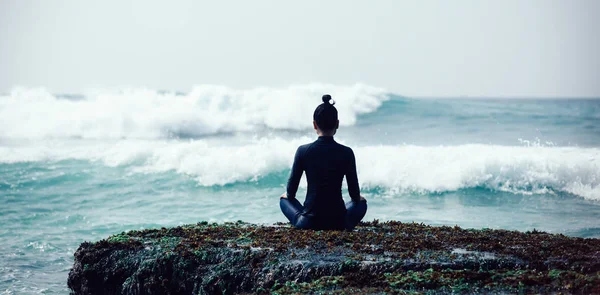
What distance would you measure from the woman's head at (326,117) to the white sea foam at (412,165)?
8.96 meters

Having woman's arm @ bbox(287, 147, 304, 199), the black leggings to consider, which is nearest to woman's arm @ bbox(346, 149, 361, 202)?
the black leggings

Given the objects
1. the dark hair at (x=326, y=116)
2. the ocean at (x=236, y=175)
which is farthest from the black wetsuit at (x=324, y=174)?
the ocean at (x=236, y=175)

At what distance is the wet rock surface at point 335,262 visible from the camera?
4.36 m

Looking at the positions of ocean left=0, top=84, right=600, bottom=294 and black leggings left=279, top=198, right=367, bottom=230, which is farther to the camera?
ocean left=0, top=84, right=600, bottom=294

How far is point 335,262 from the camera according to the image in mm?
4785

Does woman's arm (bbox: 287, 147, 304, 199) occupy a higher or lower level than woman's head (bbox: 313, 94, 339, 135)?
lower

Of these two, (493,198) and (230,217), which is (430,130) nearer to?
(493,198)

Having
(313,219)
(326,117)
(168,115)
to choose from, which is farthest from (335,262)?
(168,115)

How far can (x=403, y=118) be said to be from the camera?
1214 inches

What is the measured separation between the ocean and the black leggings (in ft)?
11.1

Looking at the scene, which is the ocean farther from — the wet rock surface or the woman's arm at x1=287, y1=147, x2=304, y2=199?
the woman's arm at x1=287, y1=147, x2=304, y2=199

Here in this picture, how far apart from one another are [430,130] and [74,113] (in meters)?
19.5

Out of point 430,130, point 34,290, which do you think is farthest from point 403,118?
point 34,290

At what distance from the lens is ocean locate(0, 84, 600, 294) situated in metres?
10.6
